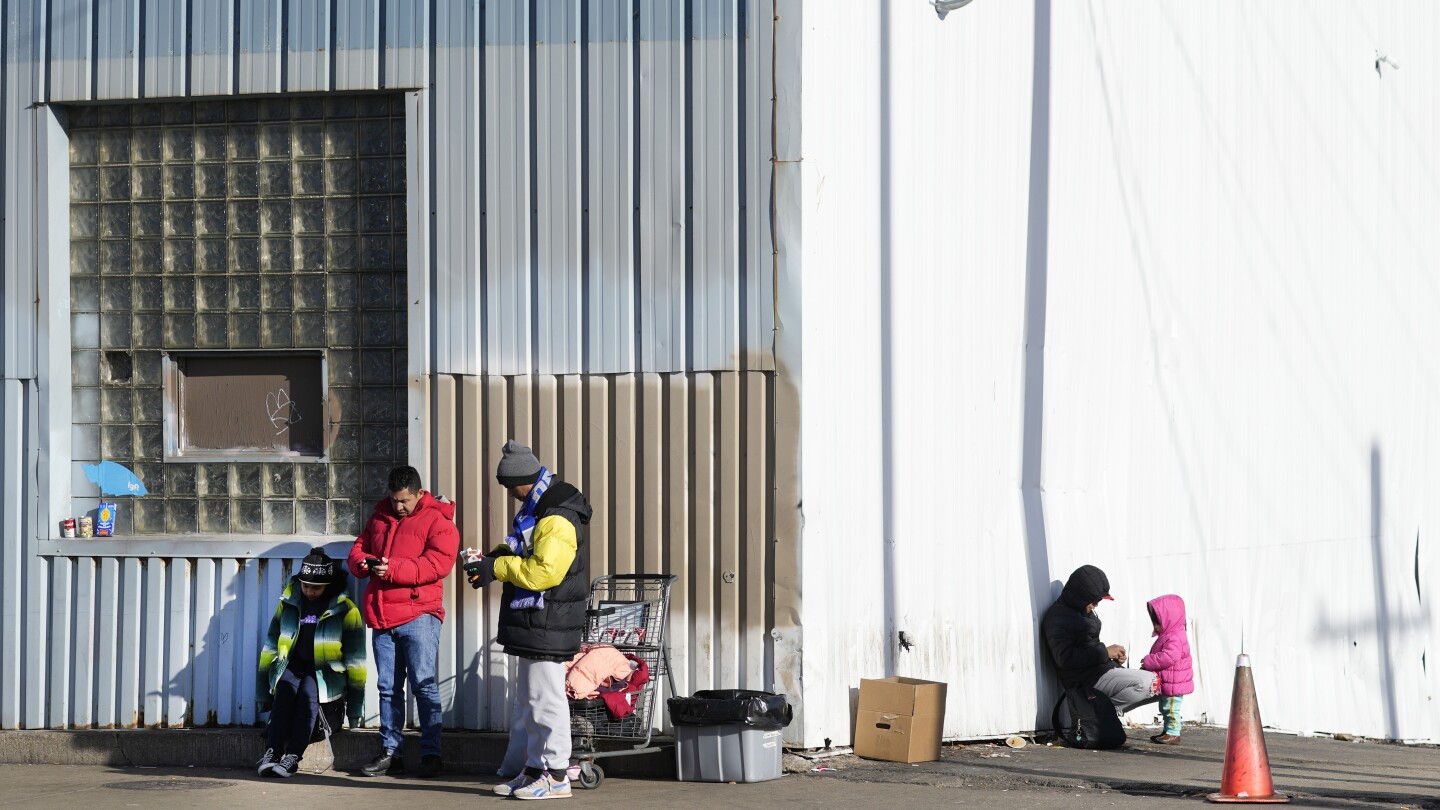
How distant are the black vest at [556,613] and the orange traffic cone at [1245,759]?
3.51 meters

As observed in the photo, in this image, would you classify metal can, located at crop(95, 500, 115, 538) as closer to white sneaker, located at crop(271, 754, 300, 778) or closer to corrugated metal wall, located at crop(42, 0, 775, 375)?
white sneaker, located at crop(271, 754, 300, 778)

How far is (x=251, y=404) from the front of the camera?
1078 centimetres

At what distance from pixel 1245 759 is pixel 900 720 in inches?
80.5

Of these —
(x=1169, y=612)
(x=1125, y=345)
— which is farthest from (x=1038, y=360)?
(x=1169, y=612)

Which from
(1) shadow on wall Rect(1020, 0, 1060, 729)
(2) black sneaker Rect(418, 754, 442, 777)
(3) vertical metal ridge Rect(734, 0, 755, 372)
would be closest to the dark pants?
(2) black sneaker Rect(418, 754, 442, 777)

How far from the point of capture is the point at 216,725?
1037 centimetres

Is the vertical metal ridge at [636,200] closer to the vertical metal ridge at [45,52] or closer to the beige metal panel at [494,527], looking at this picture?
the beige metal panel at [494,527]

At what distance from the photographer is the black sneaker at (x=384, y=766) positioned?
9406 mm

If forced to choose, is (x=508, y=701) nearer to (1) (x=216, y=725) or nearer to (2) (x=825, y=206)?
(1) (x=216, y=725)

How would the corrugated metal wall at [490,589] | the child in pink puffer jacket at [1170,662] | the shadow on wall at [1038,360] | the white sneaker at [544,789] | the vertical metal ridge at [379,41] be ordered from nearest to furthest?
the white sneaker at [544,789], the corrugated metal wall at [490,589], the vertical metal ridge at [379,41], the child in pink puffer jacket at [1170,662], the shadow on wall at [1038,360]

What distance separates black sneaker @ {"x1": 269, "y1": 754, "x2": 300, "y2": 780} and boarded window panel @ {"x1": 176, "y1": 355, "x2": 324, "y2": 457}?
210 centimetres

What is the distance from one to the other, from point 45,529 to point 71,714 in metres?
1.24

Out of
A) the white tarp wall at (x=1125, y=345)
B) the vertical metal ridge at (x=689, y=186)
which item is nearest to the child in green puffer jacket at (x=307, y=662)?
the vertical metal ridge at (x=689, y=186)

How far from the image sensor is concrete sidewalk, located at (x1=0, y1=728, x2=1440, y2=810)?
8.54 meters
